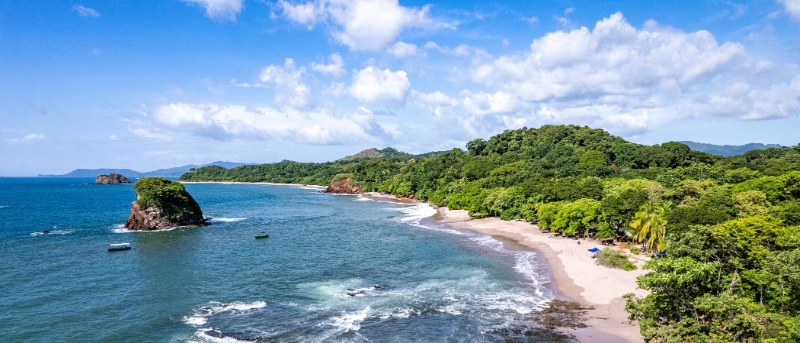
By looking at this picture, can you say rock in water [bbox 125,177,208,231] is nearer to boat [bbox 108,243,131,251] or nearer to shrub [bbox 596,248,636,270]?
Result: boat [bbox 108,243,131,251]

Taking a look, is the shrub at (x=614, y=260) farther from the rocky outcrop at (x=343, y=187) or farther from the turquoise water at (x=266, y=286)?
the rocky outcrop at (x=343, y=187)

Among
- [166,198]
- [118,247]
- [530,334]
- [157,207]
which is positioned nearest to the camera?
[530,334]

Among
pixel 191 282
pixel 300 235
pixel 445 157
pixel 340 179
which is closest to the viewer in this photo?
pixel 191 282

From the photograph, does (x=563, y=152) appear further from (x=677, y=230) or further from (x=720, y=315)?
(x=720, y=315)

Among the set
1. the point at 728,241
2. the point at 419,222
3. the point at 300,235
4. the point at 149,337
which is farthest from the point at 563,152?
the point at 149,337

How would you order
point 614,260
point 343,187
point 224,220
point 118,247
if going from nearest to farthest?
point 614,260, point 118,247, point 224,220, point 343,187

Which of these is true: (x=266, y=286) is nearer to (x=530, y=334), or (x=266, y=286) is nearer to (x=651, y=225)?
(x=530, y=334)

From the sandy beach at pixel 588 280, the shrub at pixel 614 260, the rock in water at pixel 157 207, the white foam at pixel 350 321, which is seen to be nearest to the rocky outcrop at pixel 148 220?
the rock in water at pixel 157 207

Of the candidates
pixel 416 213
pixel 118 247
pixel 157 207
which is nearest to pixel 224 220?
pixel 157 207
